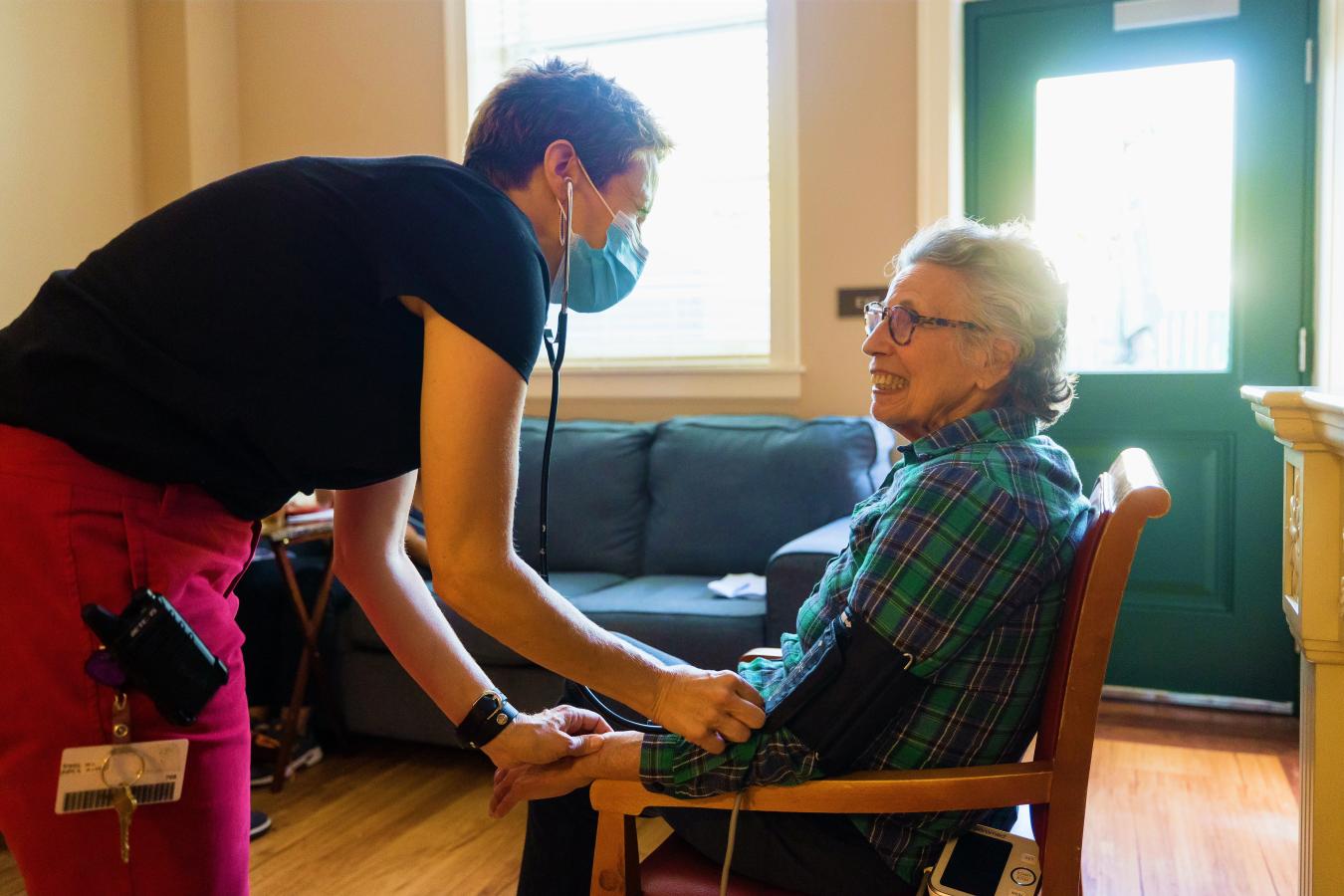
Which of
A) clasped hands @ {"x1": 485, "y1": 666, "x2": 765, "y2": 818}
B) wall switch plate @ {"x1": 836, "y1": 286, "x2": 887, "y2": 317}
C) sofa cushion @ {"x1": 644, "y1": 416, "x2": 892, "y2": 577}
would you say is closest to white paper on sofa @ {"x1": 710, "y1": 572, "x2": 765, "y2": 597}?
sofa cushion @ {"x1": 644, "y1": 416, "x2": 892, "y2": 577}

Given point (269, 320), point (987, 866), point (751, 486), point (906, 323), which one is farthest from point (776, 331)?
point (269, 320)

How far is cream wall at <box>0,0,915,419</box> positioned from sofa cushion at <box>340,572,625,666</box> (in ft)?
2.72

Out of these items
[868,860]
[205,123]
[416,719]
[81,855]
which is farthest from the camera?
[205,123]

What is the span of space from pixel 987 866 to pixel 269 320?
913 mm

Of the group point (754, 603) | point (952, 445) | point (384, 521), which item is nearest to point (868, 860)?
point (952, 445)

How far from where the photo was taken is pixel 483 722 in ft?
4.09

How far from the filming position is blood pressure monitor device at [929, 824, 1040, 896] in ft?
3.66

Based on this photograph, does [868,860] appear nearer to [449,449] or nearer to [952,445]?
[952,445]

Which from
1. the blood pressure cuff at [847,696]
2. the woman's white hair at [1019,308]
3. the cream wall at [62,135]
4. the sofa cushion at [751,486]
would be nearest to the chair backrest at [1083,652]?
the blood pressure cuff at [847,696]

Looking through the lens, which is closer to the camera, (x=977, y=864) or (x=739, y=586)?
(x=977, y=864)

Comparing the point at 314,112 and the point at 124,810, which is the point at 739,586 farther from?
the point at 314,112

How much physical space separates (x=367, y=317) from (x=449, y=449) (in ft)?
0.51

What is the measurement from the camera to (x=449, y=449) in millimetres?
947

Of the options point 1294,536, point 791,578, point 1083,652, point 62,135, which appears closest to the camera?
point 1083,652
